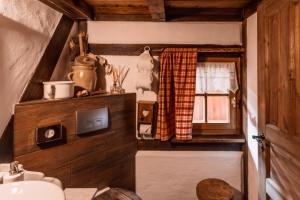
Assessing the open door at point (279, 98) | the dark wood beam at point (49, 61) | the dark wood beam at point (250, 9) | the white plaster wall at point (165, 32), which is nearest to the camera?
the open door at point (279, 98)

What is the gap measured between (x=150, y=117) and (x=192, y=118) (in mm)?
404

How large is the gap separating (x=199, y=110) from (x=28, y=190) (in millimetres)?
1729

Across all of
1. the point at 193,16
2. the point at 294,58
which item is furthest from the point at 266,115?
the point at 193,16

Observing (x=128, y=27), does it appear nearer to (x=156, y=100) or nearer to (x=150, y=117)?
(x=156, y=100)

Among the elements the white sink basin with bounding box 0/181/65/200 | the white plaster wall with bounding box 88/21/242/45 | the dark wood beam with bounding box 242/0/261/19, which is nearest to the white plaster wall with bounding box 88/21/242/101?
the white plaster wall with bounding box 88/21/242/45

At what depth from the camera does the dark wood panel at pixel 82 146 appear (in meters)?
1.48

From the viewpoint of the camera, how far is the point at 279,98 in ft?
4.51

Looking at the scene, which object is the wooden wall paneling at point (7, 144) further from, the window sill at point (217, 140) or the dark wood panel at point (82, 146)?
the window sill at point (217, 140)

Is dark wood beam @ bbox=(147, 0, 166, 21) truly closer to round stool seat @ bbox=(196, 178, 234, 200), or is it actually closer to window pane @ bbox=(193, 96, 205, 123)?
window pane @ bbox=(193, 96, 205, 123)

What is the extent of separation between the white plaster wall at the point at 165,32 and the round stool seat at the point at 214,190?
4.34ft

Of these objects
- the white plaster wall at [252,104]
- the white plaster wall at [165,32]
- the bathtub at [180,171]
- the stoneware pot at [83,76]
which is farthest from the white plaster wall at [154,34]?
the bathtub at [180,171]

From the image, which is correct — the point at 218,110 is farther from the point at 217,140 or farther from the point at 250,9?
the point at 250,9

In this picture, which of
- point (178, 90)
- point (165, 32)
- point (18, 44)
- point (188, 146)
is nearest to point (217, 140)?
point (188, 146)

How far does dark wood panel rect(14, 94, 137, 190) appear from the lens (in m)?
1.48
